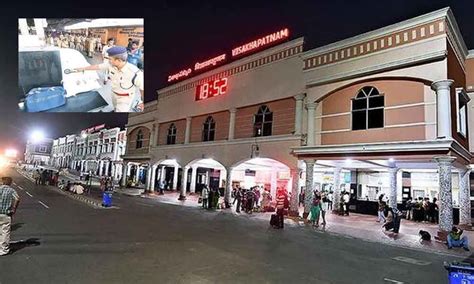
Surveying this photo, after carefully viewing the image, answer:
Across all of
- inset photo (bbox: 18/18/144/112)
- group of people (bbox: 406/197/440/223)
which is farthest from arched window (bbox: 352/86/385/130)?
inset photo (bbox: 18/18/144/112)

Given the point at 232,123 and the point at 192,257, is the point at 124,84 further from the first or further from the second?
the point at 192,257

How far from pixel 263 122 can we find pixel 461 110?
442 inches

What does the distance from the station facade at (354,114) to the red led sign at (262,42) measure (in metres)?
0.71

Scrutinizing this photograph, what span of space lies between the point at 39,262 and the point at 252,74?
18.5 m

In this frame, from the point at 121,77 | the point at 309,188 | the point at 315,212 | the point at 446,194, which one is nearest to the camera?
the point at 446,194

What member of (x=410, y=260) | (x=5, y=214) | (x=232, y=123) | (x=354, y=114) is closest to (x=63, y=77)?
(x=232, y=123)

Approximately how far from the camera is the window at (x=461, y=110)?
16.5 m

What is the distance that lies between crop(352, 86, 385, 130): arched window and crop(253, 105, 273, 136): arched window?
5873 millimetres

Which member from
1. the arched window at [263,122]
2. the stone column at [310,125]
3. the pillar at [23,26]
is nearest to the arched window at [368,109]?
the stone column at [310,125]

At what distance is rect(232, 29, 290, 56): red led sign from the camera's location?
21.4 m

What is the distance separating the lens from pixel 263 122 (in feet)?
73.9

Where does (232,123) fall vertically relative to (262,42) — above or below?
below

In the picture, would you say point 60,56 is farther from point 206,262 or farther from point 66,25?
point 206,262

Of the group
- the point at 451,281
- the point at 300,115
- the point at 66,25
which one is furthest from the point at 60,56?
the point at 451,281
